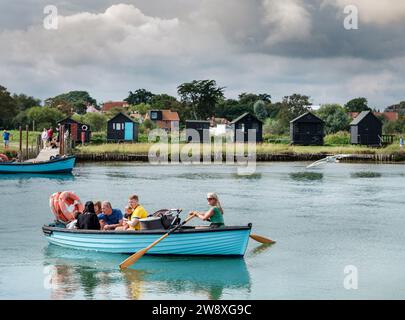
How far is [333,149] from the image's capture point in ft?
278

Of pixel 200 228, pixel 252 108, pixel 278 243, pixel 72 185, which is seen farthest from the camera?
pixel 252 108

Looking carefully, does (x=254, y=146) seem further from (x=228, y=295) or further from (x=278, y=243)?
(x=228, y=295)

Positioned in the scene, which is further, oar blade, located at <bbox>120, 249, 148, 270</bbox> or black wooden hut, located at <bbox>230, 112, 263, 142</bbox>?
black wooden hut, located at <bbox>230, 112, 263, 142</bbox>

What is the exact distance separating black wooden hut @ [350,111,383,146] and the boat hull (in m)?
74.5

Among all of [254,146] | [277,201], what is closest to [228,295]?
[277,201]

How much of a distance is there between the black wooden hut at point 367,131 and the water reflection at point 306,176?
1368 inches

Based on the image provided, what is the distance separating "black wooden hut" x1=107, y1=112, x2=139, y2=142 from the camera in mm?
91794

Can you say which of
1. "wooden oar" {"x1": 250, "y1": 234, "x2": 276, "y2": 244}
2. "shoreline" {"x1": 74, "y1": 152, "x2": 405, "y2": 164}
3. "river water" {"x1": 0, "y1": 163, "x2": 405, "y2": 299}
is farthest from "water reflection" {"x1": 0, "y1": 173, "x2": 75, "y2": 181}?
"wooden oar" {"x1": 250, "y1": 234, "x2": 276, "y2": 244}

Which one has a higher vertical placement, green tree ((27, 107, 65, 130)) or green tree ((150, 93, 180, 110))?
green tree ((150, 93, 180, 110))

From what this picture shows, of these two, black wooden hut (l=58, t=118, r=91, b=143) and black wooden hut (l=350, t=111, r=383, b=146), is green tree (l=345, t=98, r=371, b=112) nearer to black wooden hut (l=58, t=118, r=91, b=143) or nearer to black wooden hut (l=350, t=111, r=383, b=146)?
Result: black wooden hut (l=350, t=111, r=383, b=146)

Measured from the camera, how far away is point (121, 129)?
92000mm

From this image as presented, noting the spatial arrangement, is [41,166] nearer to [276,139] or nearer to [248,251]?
[248,251]

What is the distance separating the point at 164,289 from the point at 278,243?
7277 millimetres

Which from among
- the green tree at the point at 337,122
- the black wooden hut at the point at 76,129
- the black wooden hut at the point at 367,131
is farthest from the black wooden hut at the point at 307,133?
the green tree at the point at 337,122
